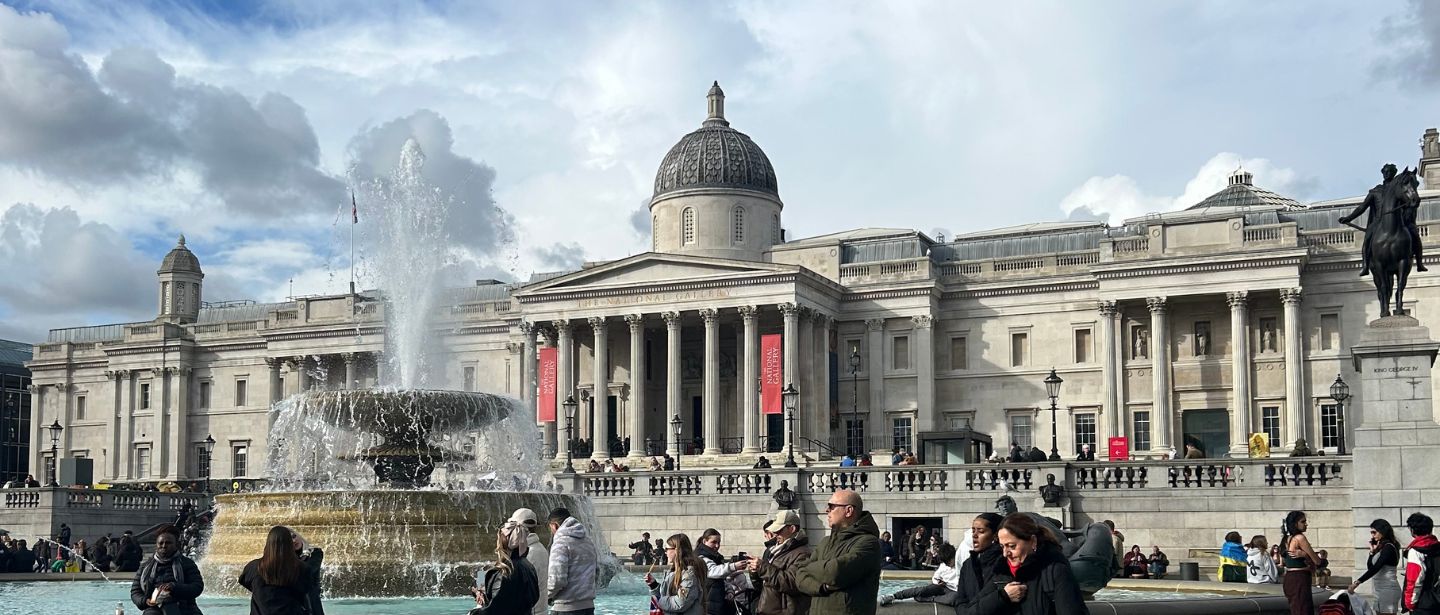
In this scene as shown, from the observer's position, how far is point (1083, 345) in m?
63.4

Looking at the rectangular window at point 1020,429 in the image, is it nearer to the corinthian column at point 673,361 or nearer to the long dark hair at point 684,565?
the corinthian column at point 673,361

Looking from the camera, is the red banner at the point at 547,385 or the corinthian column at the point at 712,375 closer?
the corinthian column at the point at 712,375

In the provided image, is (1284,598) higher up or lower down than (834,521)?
lower down

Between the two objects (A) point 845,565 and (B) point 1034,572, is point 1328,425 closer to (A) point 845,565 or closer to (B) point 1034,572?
(A) point 845,565

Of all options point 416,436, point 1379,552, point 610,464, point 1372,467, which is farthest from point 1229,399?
point 1379,552

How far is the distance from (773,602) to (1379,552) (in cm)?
802

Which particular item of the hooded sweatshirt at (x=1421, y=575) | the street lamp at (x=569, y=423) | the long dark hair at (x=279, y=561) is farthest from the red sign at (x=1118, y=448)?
the long dark hair at (x=279, y=561)

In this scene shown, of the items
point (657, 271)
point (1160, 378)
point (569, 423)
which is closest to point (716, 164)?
point (657, 271)

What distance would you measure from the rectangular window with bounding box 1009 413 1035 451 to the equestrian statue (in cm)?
3748

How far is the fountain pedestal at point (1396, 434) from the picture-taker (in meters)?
25.8

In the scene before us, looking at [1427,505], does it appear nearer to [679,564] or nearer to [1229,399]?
[679,564]

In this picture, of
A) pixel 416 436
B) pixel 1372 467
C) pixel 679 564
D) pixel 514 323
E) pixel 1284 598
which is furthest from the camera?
pixel 514 323

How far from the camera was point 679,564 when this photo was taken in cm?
1386

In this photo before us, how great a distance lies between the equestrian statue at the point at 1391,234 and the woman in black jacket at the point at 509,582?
18.2m
